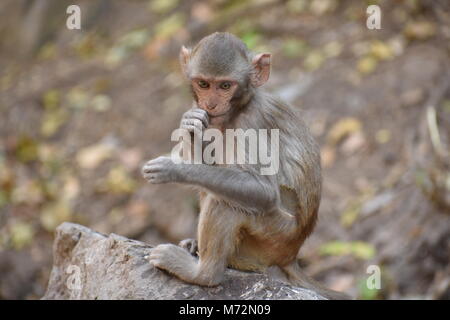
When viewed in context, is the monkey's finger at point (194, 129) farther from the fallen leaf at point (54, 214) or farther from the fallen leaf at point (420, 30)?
the fallen leaf at point (420, 30)

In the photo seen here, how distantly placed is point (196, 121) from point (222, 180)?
1.83 feet

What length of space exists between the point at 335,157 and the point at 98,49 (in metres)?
6.78

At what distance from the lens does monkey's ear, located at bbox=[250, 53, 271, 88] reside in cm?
641

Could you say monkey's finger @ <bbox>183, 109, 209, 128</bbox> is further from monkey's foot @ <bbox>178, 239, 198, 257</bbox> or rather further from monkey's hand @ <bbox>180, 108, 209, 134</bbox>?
monkey's foot @ <bbox>178, 239, 198, 257</bbox>

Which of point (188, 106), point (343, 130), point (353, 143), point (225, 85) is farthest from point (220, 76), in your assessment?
point (188, 106)

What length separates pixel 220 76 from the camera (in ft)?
19.9

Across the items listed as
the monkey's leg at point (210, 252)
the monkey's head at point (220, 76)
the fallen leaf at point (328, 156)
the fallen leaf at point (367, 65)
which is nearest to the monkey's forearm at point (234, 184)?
the monkey's leg at point (210, 252)

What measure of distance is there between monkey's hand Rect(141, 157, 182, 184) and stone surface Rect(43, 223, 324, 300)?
779 mm

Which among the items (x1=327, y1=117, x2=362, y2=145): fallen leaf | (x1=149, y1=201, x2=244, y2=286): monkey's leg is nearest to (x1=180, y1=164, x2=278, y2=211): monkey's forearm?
(x1=149, y1=201, x2=244, y2=286): monkey's leg

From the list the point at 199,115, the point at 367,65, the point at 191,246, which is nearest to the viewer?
the point at 199,115

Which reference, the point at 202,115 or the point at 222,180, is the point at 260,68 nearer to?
the point at 202,115

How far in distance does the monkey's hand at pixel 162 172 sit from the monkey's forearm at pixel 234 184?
6cm

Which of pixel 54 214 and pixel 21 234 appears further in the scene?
pixel 54 214

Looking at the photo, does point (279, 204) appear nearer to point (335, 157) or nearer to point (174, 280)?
point (174, 280)
